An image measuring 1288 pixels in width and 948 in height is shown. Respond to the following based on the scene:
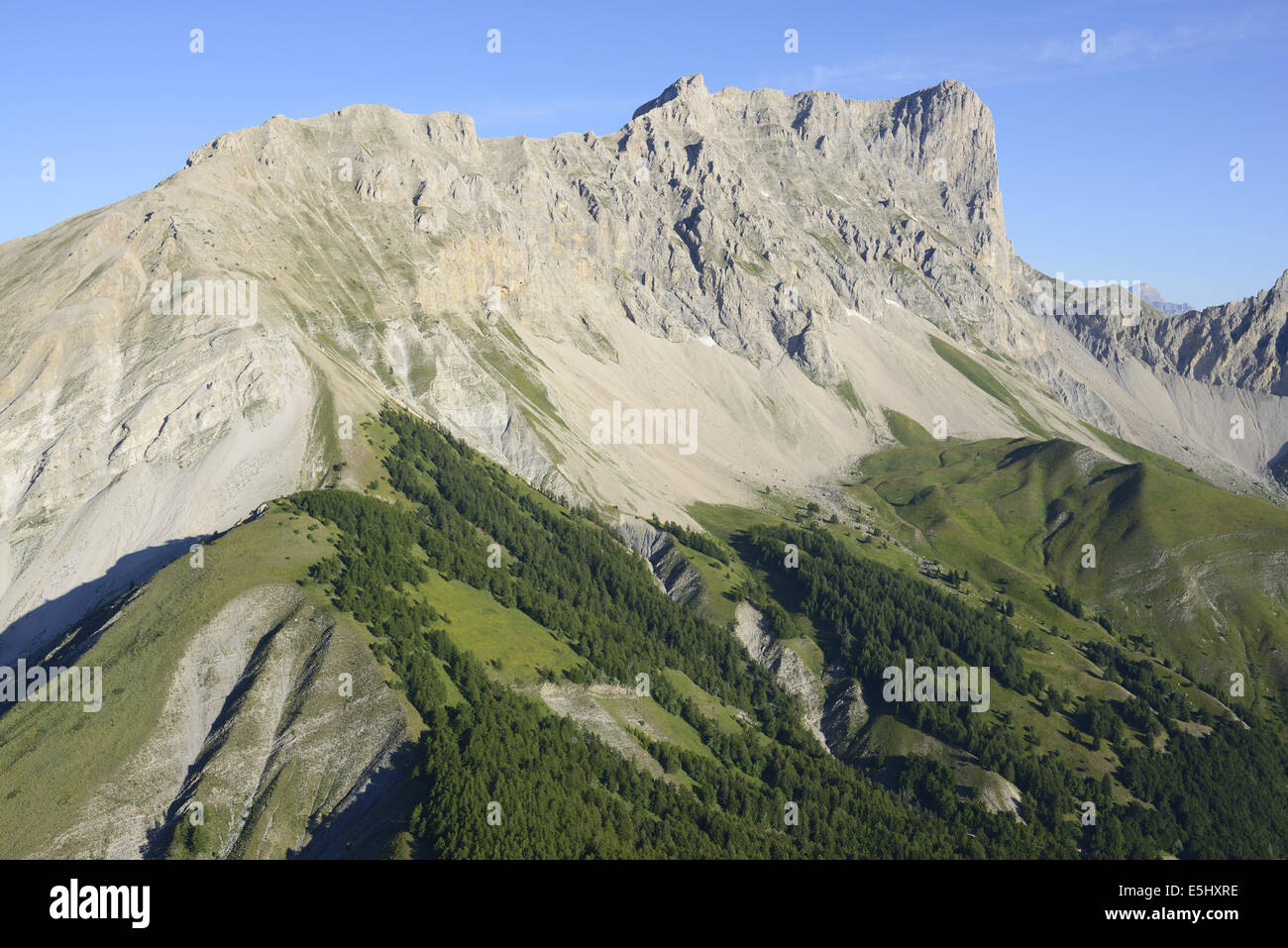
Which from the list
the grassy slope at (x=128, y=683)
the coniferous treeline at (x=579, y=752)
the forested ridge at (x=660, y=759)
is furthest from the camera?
the forested ridge at (x=660, y=759)

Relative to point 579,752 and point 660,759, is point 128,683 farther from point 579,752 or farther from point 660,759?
point 660,759

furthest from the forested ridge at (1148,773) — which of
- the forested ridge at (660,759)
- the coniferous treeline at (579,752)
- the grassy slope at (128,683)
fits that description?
the grassy slope at (128,683)

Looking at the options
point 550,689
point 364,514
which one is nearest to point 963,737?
point 550,689

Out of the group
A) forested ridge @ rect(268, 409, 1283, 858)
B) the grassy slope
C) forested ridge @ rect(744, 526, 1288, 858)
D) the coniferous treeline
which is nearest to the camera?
the coniferous treeline

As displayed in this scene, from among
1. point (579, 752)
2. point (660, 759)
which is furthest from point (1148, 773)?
point (579, 752)

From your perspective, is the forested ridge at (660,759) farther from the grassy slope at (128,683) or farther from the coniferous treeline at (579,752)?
the grassy slope at (128,683)

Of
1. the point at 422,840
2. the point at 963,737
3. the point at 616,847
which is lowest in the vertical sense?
the point at 963,737

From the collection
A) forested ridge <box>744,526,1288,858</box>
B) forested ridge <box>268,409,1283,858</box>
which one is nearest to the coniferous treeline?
forested ridge <box>268,409,1283,858</box>

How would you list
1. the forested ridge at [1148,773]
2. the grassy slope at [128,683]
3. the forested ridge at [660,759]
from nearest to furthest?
the grassy slope at [128,683]
the forested ridge at [660,759]
the forested ridge at [1148,773]

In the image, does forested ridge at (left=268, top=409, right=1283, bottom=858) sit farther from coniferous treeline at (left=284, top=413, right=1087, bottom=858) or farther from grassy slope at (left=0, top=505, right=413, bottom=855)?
grassy slope at (left=0, top=505, right=413, bottom=855)
